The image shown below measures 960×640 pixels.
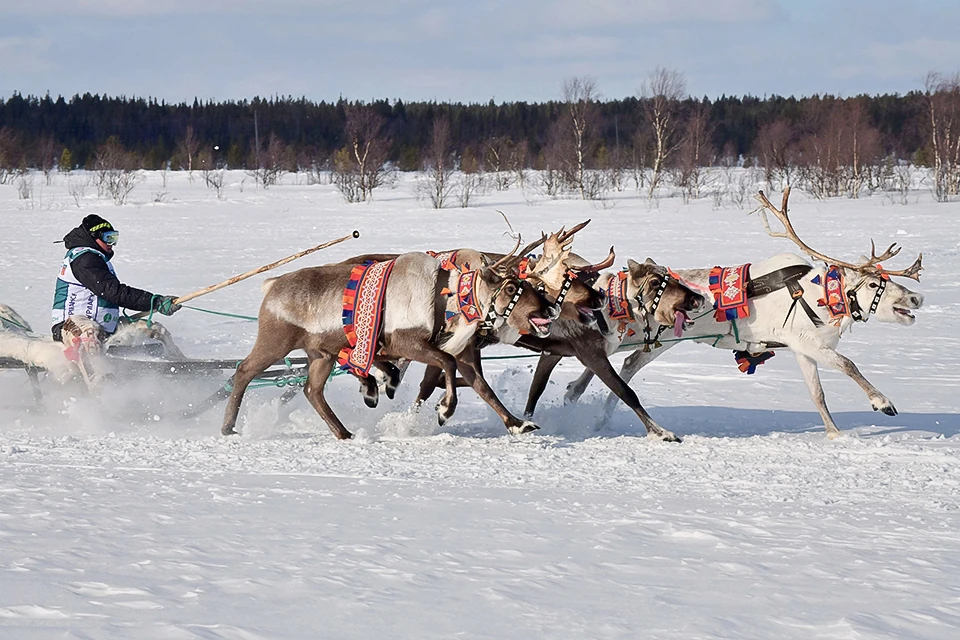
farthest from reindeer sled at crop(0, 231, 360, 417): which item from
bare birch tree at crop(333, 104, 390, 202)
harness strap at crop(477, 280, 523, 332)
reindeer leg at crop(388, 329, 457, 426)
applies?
bare birch tree at crop(333, 104, 390, 202)

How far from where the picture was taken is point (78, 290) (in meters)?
8.09

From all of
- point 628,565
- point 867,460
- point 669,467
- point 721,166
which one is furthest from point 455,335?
point 721,166

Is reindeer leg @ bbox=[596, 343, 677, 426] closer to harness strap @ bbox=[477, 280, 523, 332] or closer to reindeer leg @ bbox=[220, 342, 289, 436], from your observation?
harness strap @ bbox=[477, 280, 523, 332]

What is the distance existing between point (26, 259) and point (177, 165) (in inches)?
1819

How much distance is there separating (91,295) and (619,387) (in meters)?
3.85

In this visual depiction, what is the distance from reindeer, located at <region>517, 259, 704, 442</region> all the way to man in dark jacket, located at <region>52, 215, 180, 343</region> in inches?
110

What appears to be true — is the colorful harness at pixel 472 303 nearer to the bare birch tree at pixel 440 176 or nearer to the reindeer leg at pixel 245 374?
the reindeer leg at pixel 245 374

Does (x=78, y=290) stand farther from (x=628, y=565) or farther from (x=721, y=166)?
(x=721, y=166)

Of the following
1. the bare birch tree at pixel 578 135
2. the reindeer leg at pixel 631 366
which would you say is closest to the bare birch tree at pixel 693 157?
the bare birch tree at pixel 578 135

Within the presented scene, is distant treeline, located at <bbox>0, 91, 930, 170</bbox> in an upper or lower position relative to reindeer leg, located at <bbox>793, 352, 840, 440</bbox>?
upper

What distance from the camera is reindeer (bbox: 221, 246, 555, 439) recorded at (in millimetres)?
7191

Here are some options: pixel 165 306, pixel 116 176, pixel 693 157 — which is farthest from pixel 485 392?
pixel 116 176

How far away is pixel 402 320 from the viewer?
7.24 metres

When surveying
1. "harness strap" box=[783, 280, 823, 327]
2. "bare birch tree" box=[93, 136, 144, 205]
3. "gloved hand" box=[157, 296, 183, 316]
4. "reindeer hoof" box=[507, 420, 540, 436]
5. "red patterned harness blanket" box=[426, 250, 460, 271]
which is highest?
"bare birch tree" box=[93, 136, 144, 205]
